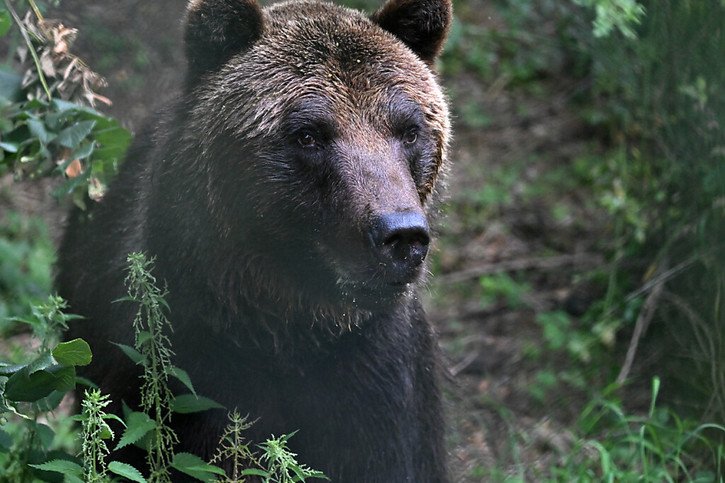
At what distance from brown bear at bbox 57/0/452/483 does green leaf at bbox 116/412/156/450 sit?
18.1 inches

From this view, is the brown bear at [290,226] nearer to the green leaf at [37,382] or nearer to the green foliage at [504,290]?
the green leaf at [37,382]

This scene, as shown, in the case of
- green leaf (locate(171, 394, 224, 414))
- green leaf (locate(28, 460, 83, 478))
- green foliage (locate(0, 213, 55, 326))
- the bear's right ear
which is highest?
the bear's right ear

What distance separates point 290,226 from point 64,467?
4.35 ft

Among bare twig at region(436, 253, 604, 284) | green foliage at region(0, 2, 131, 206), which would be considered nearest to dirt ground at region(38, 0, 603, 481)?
bare twig at region(436, 253, 604, 284)

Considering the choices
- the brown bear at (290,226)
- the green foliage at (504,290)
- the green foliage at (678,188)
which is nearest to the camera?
the brown bear at (290,226)

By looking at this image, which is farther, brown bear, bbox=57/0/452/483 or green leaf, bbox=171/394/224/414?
brown bear, bbox=57/0/452/483

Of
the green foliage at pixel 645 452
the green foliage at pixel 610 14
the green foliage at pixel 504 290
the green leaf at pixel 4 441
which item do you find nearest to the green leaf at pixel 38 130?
the green leaf at pixel 4 441

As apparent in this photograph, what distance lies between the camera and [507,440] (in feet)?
21.9

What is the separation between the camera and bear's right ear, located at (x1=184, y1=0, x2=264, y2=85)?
4.34m

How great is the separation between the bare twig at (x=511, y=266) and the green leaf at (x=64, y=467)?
5298 millimetres

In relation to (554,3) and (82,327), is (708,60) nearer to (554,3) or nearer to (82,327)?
(554,3)

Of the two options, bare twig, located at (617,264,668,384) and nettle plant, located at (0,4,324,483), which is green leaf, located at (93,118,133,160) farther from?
bare twig, located at (617,264,668,384)

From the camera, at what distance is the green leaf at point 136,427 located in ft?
12.0

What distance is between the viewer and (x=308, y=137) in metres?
4.24
